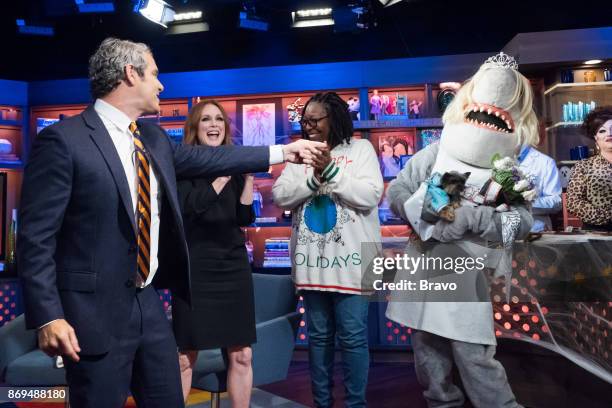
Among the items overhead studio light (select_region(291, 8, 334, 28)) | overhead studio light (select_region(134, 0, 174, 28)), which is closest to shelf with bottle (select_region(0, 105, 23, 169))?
overhead studio light (select_region(134, 0, 174, 28))

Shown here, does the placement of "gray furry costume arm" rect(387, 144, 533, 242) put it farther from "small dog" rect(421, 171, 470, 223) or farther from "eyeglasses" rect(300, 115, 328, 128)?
"eyeglasses" rect(300, 115, 328, 128)

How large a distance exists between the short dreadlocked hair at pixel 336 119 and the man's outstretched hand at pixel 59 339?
4.75ft

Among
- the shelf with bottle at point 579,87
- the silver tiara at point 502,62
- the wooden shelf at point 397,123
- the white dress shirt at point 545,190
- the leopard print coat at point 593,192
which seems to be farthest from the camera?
the shelf with bottle at point 579,87

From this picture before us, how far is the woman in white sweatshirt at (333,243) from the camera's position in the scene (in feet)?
7.88

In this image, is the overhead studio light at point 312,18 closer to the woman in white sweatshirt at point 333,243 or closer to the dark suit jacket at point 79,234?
the woman in white sweatshirt at point 333,243

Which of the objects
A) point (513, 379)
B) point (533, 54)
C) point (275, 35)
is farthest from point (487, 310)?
point (275, 35)

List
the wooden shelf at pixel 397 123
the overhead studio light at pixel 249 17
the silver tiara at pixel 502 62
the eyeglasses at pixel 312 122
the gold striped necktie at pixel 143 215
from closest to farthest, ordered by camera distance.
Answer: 1. the gold striped necktie at pixel 143 215
2. the silver tiara at pixel 502 62
3. the eyeglasses at pixel 312 122
4. the wooden shelf at pixel 397 123
5. the overhead studio light at pixel 249 17

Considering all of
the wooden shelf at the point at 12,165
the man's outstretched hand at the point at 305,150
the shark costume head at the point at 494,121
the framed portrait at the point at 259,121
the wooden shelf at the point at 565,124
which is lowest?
the man's outstretched hand at the point at 305,150

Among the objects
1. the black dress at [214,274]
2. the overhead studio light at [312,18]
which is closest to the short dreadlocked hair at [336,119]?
the black dress at [214,274]

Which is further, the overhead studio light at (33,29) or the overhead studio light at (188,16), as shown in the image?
the overhead studio light at (188,16)

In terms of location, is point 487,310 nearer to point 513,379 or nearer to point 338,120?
point 513,379

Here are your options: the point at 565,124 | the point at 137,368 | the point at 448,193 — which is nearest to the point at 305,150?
the point at 448,193

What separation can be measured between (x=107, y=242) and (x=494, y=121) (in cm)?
137

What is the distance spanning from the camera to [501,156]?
2.04m
